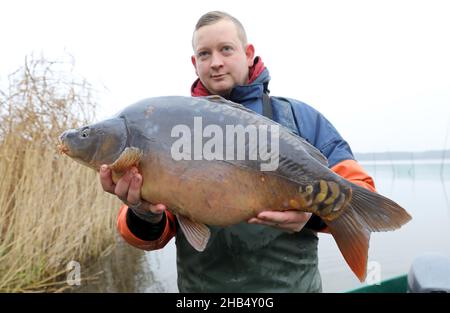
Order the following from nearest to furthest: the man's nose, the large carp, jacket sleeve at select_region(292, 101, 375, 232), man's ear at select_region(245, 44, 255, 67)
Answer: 1. the large carp
2. jacket sleeve at select_region(292, 101, 375, 232)
3. the man's nose
4. man's ear at select_region(245, 44, 255, 67)

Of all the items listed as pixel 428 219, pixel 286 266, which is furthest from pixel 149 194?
pixel 428 219

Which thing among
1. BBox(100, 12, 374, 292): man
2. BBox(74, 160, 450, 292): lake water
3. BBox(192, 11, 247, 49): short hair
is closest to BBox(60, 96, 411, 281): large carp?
BBox(100, 12, 374, 292): man

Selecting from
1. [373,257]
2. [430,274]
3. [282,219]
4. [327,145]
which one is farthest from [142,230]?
[373,257]

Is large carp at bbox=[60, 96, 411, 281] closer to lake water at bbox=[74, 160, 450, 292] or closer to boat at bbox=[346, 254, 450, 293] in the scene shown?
boat at bbox=[346, 254, 450, 293]

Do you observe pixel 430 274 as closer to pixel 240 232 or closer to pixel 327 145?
pixel 327 145

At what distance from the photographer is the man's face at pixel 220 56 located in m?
1.99

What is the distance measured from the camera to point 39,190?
14.6 feet

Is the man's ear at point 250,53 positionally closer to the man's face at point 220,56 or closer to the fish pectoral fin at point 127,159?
the man's face at point 220,56

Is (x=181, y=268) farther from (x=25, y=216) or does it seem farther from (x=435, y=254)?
(x=25, y=216)

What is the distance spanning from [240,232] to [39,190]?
3.31 meters

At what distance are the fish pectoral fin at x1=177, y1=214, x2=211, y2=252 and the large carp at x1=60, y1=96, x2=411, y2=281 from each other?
0.03 m

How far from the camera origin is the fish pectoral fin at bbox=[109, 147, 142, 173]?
1573 millimetres

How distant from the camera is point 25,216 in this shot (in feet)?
14.1

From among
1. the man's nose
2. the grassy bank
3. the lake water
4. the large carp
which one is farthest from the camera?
the lake water
